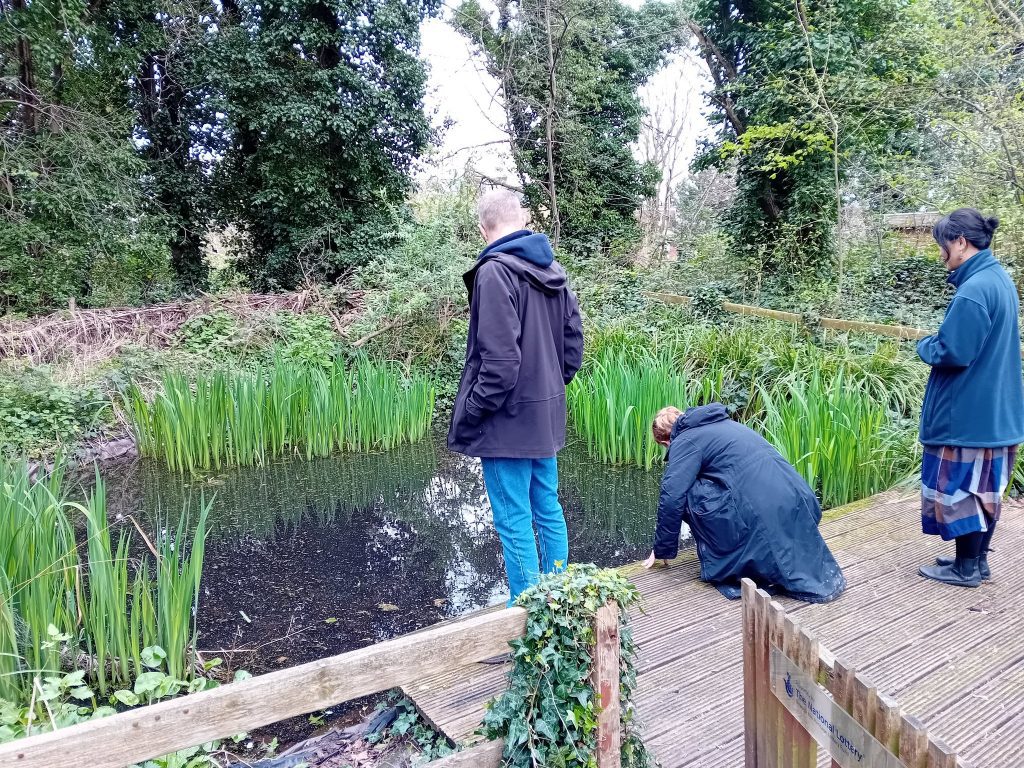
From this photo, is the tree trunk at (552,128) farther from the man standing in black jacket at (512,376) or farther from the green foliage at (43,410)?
the man standing in black jacket at (512,376)

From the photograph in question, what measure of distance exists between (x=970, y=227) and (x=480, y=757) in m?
2.46

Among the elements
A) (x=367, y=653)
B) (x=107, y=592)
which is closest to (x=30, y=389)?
(x=107, y=592)

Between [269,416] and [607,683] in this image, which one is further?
[269,416]

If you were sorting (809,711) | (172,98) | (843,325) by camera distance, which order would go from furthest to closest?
(172,98), (843,325), (809,711)

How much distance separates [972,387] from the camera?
2.53 meters

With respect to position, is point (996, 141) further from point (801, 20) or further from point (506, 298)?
point (506, 298)

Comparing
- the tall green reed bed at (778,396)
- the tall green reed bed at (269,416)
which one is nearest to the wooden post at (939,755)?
→ the tall green reed bed at (778,396)

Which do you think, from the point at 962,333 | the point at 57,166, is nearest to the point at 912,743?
the point at 962,333

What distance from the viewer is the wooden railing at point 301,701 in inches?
44.5

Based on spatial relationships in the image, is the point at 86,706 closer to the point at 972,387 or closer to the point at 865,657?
the point at 865,657

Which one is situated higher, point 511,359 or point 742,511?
point 511,359

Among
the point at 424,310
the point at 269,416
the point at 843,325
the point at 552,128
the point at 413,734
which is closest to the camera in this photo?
the point at 413,734

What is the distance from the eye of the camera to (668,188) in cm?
1752

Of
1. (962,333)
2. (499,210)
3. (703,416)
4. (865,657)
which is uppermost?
(499,210)
